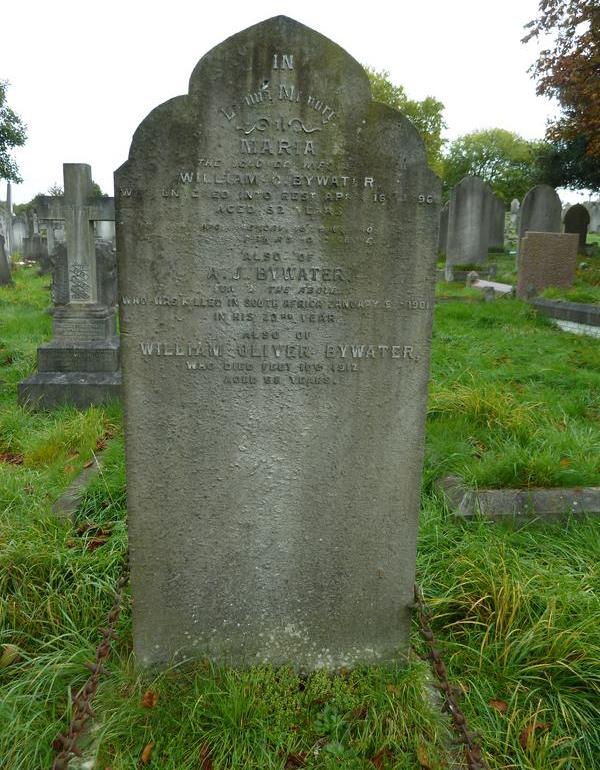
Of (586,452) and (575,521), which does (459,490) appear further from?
(586,452)

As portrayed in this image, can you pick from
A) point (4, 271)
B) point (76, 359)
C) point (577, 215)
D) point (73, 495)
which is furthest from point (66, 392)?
point (577, 215)

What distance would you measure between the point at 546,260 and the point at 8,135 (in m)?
24.4

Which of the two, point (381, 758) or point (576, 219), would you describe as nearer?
point (381, 758)

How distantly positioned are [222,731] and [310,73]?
8.53 ft

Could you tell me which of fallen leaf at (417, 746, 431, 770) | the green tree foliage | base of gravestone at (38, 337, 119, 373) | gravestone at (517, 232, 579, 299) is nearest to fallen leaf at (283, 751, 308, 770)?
fallen leaf at (417, 746, 431, 770)

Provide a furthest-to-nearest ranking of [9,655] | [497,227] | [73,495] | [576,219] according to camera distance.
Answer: [497,227]
[576,219]
[73,495]
[9,655]

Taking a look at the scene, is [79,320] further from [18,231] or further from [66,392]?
[18,231]

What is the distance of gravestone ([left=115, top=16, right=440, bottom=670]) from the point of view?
7.57 feet

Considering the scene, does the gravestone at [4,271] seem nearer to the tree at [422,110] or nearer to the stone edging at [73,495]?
the stone edging at [73,495]

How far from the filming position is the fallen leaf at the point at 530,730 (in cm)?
237

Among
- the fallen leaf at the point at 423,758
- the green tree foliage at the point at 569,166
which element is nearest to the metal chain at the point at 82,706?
the fallen leaf at the point at 423,758

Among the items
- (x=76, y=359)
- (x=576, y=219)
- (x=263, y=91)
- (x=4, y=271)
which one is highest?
(x=576, y=219)

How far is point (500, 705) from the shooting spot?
2.52m

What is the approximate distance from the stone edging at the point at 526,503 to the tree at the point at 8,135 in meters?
28.6
